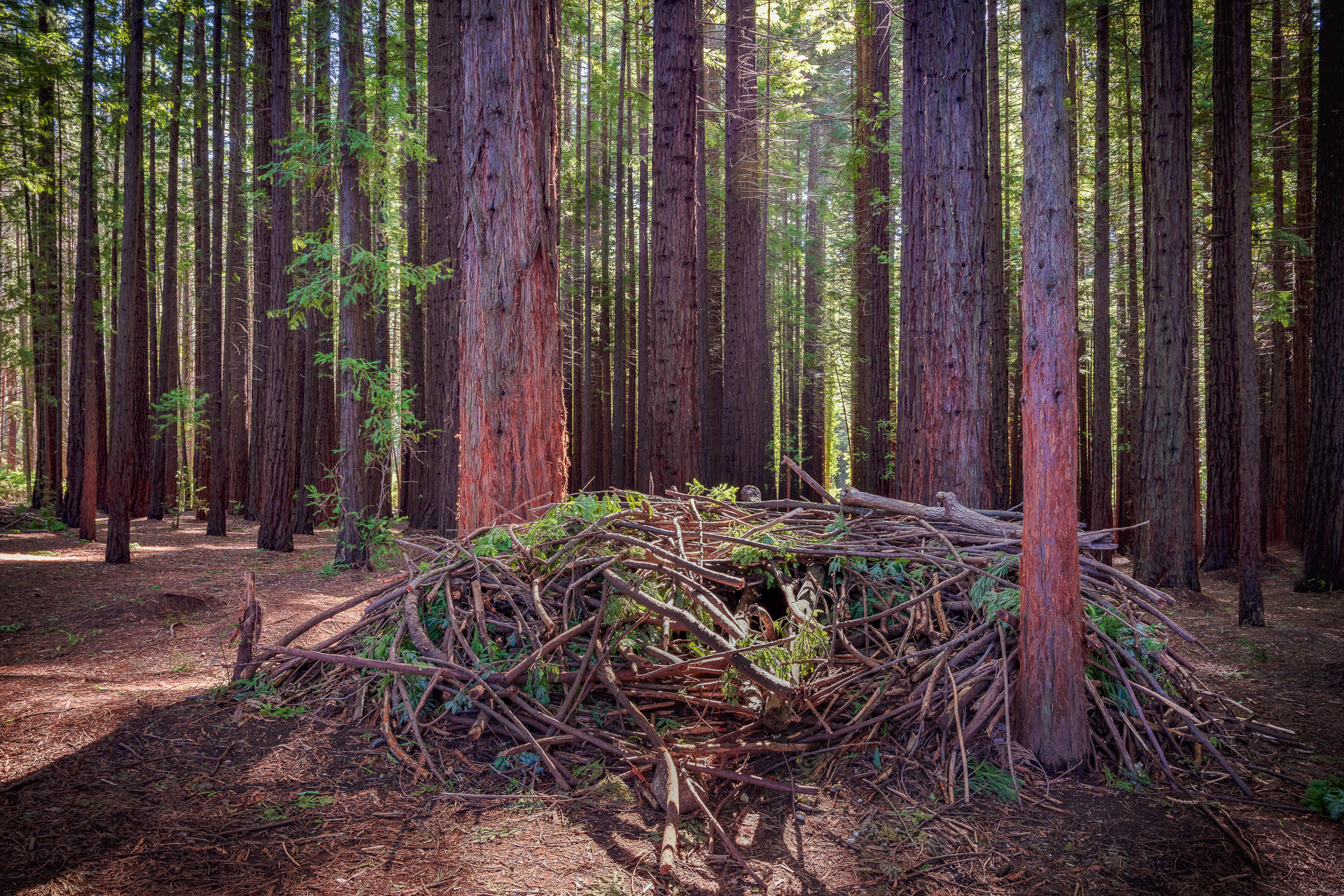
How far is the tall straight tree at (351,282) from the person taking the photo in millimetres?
8852

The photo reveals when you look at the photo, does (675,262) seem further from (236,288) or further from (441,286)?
(236,288)

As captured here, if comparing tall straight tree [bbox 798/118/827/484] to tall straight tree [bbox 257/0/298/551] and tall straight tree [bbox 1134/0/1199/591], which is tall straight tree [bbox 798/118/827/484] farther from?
tall straight tree [bbox 257/0/298/551]

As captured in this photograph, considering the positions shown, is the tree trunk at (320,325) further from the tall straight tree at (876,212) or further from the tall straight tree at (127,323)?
the tall straight tree at (876,212)

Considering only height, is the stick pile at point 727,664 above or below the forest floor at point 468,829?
above

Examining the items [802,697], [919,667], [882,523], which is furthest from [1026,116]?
[802,697]

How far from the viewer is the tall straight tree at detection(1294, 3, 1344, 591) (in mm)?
8703

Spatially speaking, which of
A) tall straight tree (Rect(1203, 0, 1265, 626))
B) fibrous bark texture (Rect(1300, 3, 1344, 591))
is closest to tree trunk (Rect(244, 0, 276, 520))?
tall straight tree (Rect(1203, 0, 1265, 626))

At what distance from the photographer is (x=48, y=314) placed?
15.9 metres

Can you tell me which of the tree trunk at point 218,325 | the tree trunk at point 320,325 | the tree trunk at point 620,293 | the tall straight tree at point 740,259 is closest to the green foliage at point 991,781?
the tree trunk at point 320,325

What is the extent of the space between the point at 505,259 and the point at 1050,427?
3961 mm

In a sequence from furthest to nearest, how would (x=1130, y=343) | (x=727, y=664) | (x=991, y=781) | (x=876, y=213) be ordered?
1. (x=1130, y=343)
2. (x=876, y=213)
3. (x=727, y=664)
4. (x=991, y=781)

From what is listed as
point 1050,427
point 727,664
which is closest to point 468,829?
point 727,664

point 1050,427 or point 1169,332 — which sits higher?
point 1169,332

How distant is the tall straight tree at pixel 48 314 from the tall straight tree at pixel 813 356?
21444 mm
